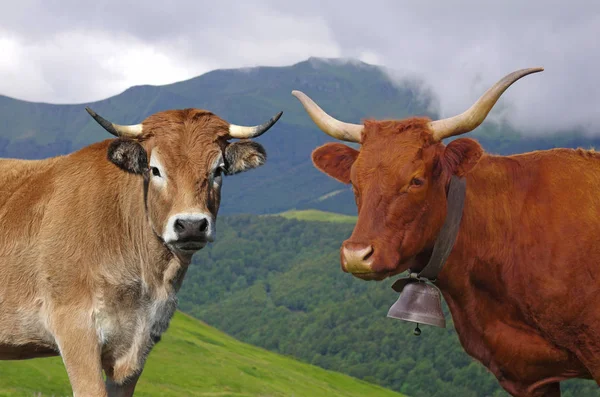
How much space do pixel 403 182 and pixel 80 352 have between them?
4122mm

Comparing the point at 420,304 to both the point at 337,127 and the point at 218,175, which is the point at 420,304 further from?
the point at 218,175

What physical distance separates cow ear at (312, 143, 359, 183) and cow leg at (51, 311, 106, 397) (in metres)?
3.22

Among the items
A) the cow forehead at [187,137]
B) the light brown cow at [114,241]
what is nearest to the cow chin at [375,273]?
the light brown cow at [114,241]

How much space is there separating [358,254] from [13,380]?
28974mm

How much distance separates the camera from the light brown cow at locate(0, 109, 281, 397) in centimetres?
888

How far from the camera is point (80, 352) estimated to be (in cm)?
877

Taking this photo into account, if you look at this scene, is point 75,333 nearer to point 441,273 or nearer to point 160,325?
point 160,325

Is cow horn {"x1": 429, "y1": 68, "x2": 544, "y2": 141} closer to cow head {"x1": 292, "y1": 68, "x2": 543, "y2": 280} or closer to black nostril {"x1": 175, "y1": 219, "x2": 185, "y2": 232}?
cow head {"x1": 292, "y1": 68, "x2": 543, "y2": 280}

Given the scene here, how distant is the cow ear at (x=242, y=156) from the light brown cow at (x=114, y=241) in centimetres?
1

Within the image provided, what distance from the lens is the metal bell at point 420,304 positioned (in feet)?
27.9

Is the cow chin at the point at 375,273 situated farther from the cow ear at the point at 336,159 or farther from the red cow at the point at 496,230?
the cow ear at the point at 336,159

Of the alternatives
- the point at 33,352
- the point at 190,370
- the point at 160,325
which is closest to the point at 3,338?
the point at 33,352

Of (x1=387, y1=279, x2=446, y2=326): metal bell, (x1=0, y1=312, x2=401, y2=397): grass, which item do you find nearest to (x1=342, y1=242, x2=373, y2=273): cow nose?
(x1=387, y1=279, x2=446, y2=326): metal bell

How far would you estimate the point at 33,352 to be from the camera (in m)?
9.59
